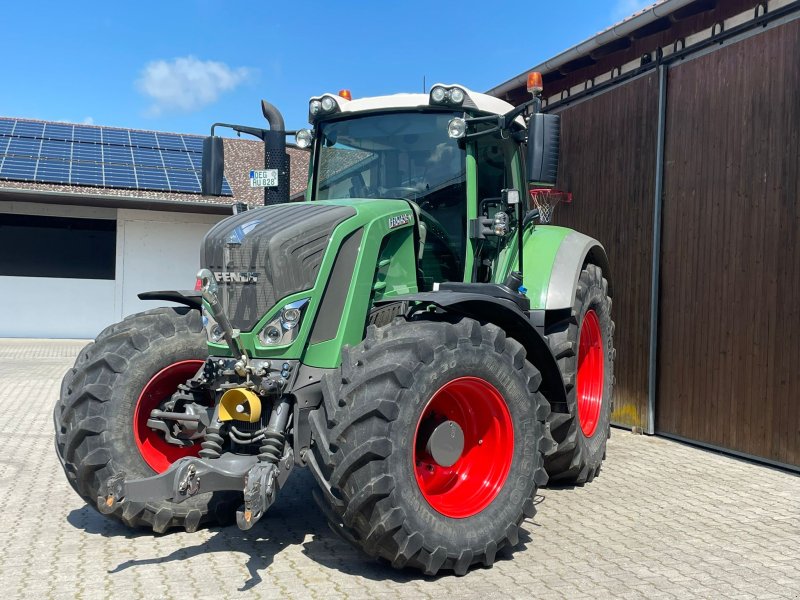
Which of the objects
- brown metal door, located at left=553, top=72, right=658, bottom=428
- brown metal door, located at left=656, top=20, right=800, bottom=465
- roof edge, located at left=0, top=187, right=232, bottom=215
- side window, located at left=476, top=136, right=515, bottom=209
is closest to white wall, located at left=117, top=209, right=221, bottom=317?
roof edge, located at left=0, top=187, right=232, bottom=215

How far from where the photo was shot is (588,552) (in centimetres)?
411

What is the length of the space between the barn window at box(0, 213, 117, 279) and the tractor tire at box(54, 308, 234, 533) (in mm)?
13522

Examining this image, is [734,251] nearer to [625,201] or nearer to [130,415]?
[625,201]

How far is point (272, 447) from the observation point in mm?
3604

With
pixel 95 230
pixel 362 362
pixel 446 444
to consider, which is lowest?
pixel 446 444

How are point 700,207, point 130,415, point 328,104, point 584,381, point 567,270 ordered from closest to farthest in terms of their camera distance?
point 130,415, point 328,104, point 567,270, point 584,381, point 700,207

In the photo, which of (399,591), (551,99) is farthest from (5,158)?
(399,591)

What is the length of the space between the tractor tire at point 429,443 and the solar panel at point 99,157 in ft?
37.8

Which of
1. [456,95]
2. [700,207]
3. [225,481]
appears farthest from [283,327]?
[700,207]

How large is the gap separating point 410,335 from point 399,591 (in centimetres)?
118

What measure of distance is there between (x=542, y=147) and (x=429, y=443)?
1754 mm

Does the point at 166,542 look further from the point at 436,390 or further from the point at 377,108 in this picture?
the point at 377,108

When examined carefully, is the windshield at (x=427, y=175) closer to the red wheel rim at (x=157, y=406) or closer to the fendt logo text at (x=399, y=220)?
the fendt logo text at (x=399, y=220)

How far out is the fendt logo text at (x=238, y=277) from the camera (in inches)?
156
